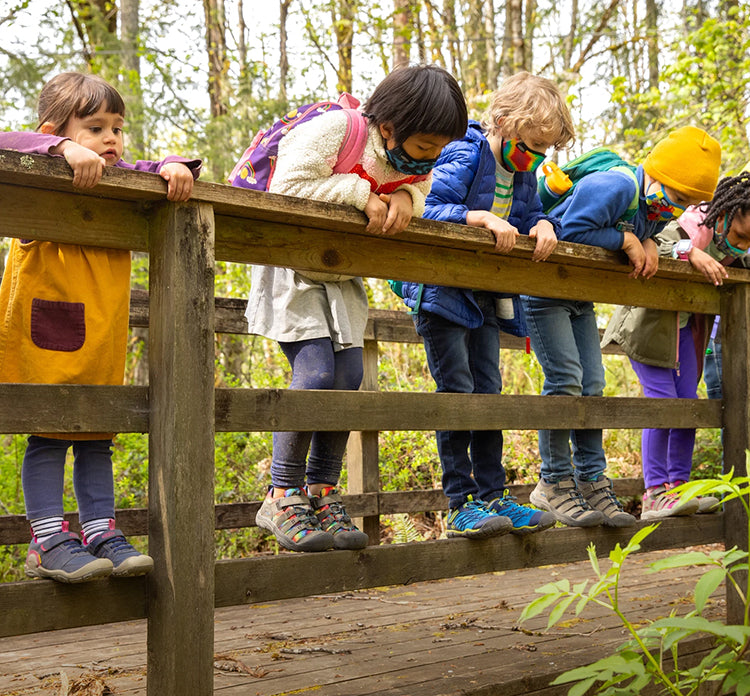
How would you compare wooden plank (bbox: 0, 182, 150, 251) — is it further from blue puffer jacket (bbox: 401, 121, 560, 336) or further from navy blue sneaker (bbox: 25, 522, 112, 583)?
blue puffer jacket (bbox: 401, 121, 560, 336)

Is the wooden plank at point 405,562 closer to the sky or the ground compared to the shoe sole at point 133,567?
closer to the ground

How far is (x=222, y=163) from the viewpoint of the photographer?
418 inches

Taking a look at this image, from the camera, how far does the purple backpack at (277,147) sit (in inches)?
110

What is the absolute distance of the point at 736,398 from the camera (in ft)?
12.6

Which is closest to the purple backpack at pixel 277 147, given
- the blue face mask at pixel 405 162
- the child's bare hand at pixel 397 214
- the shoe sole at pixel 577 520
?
the blue face mask at pixel 405 162

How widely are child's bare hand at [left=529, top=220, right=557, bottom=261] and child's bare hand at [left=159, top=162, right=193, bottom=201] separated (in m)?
1.32

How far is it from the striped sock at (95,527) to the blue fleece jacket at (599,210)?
2035 millimetres

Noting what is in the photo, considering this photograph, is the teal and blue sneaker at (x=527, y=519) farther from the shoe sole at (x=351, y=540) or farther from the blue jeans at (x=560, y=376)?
the shoe sole at (x=351, y=540)

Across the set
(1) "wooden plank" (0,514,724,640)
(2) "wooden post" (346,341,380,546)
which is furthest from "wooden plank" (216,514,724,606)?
(2) "wooden post" (346,341,380,546)

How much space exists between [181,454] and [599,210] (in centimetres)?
201

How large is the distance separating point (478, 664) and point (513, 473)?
464cm

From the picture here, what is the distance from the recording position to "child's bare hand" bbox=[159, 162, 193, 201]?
2164 mm

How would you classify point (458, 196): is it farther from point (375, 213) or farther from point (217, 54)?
point (217, 54)

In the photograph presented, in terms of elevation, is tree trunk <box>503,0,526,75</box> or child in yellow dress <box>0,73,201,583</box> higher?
tree trunk <box>503,0,526,75</box>
